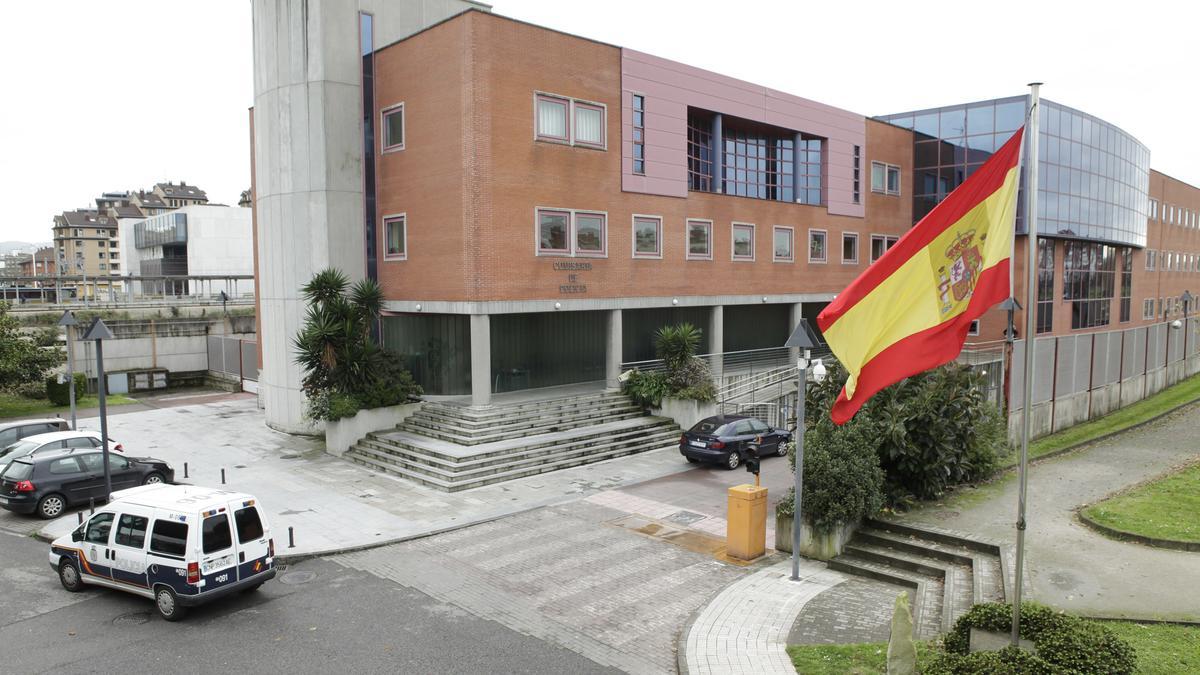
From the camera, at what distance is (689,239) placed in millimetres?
30781

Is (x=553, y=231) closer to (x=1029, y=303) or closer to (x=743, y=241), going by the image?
(x=743, y=241)

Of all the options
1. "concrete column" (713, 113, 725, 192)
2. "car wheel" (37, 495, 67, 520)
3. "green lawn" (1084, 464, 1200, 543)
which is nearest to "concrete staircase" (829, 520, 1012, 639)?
"green lawn" (1084, 464, 1200, 543)

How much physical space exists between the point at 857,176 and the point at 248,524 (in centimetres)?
3312

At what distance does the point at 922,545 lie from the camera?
44.5 feet

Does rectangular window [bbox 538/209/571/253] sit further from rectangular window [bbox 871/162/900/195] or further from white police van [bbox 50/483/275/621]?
rectangular window [bbox 871/162/900/195]

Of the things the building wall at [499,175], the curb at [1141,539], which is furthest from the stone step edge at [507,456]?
the curb at [1141,539]

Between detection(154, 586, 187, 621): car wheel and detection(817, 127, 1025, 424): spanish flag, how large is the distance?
1023 centimetres

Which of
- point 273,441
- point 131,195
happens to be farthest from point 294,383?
point 131,195

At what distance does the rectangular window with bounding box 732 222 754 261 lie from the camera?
32.8 m

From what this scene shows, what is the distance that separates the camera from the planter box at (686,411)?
87.9ft

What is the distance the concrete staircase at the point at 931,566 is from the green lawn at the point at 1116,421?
6.03 m

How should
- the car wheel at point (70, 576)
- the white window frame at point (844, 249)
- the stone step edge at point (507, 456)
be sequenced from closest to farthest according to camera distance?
the car wheel at point (70, 576)
the stone step edge at point (507, 456)
the white window frame at point (844, 249)

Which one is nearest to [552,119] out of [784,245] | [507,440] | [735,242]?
Result: [735,242]

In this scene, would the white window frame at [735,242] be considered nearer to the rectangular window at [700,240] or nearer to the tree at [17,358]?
the rectangular window at [700,240]
